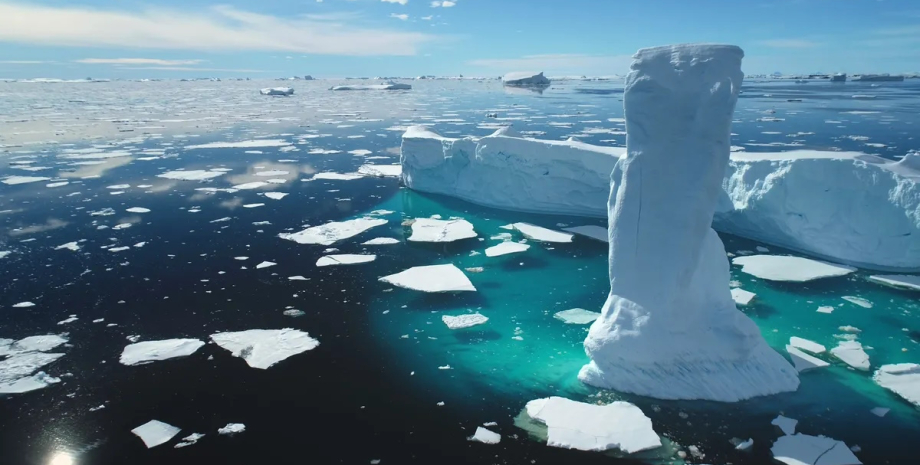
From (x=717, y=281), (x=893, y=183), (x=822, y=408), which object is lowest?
(x=822, y=408)

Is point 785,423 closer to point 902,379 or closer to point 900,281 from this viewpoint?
point 902,379

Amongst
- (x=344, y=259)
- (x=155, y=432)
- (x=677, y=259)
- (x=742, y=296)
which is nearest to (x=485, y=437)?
(x=677, y=259)

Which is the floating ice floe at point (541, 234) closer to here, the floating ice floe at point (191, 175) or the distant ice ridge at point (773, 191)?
the distant ice ridge at point (773, 191)

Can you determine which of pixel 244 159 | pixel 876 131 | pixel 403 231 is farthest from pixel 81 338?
pixel 876 131

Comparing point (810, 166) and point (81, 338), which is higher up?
point (810, 166)

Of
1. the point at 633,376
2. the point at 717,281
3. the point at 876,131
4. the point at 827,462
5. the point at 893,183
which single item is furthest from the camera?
the point at 876,131

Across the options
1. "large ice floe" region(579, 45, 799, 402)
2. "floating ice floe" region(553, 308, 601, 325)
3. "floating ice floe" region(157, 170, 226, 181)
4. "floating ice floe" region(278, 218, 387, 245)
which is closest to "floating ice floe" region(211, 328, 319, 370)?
"floating ice floe" region(553, 308, 601, 325)

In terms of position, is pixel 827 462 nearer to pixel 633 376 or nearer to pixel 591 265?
pixel 633 376
